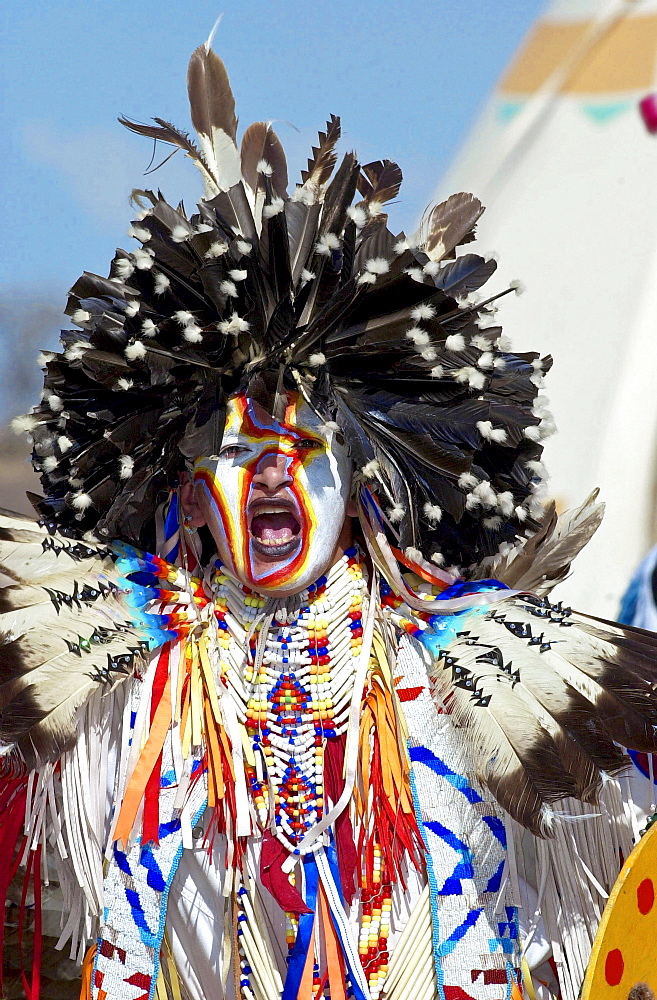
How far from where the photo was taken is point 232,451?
5.08 feet

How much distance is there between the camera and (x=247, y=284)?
1.47m

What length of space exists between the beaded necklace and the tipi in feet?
8.10

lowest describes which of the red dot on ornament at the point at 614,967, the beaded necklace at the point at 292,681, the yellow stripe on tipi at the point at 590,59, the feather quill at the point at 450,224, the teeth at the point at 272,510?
the red dot on ornament at the point at 614,967

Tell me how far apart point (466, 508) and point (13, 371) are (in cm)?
143

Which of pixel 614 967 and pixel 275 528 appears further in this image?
pixel 275 528

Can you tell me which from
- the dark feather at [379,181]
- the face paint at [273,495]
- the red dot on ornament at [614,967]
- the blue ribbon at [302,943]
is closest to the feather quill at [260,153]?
the dark feather at [379,181]

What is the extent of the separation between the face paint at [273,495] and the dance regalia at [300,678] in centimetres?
5

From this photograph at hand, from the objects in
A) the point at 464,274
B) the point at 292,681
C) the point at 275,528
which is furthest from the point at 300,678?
the point at 464,274

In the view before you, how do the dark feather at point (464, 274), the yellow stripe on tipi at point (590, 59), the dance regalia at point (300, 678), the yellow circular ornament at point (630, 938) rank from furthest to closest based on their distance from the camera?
the yellow stripe on tipi at point (590, 59)
the dark feather at point (464, 274)
the dance regalia at point (300, 678)
the yellow circular ornament at point (630, 938)

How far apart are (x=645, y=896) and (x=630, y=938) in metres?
0.06

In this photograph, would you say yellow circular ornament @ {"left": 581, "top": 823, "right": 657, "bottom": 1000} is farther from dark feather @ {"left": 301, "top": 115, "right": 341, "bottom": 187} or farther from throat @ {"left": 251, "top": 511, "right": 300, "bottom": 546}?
dark feather @ {"left": 301, "top": 115, "right": 341, "bottom": 187}

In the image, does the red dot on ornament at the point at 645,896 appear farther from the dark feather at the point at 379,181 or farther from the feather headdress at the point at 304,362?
the dark feather at the point at 379,181

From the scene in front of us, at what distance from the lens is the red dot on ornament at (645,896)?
139 centimetres

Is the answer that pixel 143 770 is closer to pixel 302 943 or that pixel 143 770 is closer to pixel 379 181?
pixel 302 943
